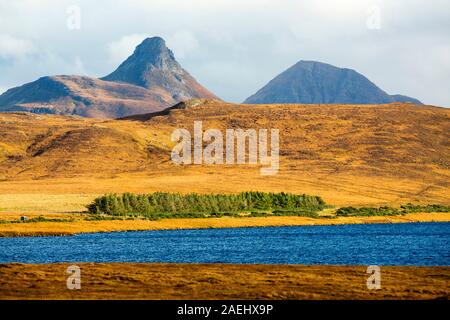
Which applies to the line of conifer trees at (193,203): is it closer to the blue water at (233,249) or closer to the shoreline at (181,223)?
the shoreline at (181,223)

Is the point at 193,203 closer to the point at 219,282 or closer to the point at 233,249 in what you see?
the point at 233,249

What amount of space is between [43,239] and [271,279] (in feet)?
182

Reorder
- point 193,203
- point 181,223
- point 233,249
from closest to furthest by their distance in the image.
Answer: point 233,249
point 181,223
point 193,203

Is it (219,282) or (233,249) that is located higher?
(219,282)

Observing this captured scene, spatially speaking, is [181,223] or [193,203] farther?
[193,203]

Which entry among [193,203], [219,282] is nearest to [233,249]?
[219,282]

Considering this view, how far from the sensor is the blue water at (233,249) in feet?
187

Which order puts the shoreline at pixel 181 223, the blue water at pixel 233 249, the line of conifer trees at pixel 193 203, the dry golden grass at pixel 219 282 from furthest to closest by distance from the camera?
the line of conifer trees at pixel 193 203 < the shoreline at pixel 181 223 < the blue water at pixel 233 249 < the dry golden grass at pixel 219 282

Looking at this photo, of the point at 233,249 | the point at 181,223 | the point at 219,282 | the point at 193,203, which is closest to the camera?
the point at 219,282

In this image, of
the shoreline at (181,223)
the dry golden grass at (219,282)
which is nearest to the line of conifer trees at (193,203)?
the shoreline at (181,223)

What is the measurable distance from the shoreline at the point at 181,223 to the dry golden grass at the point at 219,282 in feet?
176

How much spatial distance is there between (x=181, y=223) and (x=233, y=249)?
44.9m

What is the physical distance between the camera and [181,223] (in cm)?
11262

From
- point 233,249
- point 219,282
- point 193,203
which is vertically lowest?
point 193,203
